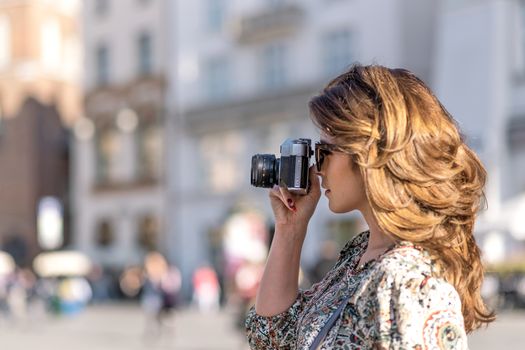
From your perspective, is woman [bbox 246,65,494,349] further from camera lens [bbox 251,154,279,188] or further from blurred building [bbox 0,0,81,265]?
blurred building [bbox 0,0,81,265]

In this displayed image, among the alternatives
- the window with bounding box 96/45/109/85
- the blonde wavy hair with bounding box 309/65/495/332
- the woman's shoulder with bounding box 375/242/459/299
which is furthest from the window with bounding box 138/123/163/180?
the woman's shoulder with bounding box 375/242/459/299

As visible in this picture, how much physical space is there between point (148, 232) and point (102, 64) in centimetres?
799

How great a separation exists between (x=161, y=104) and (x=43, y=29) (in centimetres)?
1040

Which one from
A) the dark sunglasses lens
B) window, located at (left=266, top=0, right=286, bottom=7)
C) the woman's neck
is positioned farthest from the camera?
window, located at (left=266, top=0, right=286, bottom=7)

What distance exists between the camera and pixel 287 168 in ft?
8.00

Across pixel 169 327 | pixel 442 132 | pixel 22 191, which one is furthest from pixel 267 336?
pixel 22 191

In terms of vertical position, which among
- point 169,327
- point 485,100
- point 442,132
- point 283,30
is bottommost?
point 169,327

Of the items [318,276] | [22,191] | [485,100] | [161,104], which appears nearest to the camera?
[318,276]

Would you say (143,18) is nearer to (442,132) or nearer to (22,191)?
(22,191)

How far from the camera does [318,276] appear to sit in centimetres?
1462

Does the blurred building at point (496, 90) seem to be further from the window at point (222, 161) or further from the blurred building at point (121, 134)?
the blurred building at point (121, 134)

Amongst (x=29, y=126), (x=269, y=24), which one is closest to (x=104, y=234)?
(x=29, y=126)

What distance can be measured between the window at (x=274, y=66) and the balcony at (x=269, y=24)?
43 cm

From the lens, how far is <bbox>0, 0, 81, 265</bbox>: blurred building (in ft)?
146
